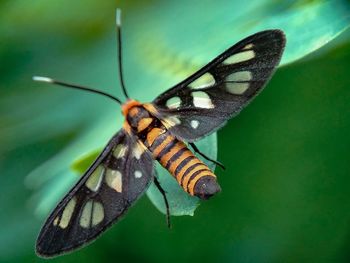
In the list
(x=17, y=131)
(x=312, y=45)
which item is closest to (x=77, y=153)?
(x=17, y=131)

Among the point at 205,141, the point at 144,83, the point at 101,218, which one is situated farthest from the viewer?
the point at 144,83

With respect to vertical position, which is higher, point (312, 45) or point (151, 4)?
point (151, 4)

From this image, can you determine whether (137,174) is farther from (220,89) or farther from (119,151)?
(220,89)

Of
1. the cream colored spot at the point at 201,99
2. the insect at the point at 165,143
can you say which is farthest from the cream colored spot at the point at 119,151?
the cream colored spot at the point at 201,99

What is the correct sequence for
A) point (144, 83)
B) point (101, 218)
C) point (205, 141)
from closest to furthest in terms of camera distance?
point (101, 218) → point (205, 141) → point (144, 83)

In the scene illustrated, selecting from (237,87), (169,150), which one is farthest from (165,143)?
(237,87)

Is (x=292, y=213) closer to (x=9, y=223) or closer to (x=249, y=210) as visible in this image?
(x=249, y=210)

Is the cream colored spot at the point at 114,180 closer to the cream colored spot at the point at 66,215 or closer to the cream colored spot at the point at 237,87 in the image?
the cream colored spot at the point at 66,215

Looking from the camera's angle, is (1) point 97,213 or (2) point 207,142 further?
(2) point 207,142
